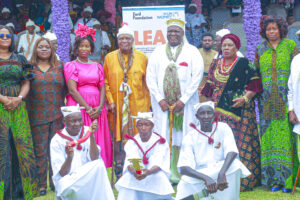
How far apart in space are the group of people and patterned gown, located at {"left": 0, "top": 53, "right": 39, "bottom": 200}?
0.04 ft

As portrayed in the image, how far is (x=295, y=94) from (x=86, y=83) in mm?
2758

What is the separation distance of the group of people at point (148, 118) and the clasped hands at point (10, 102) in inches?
0.5

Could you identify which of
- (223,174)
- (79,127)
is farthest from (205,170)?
(79,127)

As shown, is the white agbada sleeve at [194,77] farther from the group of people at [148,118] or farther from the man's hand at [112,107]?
the man's hand at [112,107]

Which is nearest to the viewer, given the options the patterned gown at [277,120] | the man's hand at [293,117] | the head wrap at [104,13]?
the man's hand at [293,117]

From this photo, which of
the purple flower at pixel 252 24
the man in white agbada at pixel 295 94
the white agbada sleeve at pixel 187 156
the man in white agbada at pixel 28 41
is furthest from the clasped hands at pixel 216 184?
the man in white agbada at pixel 28 41

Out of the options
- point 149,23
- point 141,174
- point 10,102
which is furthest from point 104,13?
point 141,174

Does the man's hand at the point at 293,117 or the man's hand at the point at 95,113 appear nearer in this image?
the man's hand at the point at 293,117

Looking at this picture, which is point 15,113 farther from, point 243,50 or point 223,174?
point 243,50

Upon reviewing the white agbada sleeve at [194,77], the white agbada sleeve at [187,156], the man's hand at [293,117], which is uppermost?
the white agbada sleeve at [194,77]

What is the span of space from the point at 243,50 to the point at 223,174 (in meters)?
9.49

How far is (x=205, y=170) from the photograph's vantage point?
5117mm

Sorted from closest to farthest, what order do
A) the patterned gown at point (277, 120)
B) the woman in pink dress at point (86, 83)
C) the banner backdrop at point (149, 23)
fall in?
the patterned gown at point (277, 120)
the woman in pink dress at point (86, 83)
the banner backdrop at point (149, 23)

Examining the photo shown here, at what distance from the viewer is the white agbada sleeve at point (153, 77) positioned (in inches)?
263
